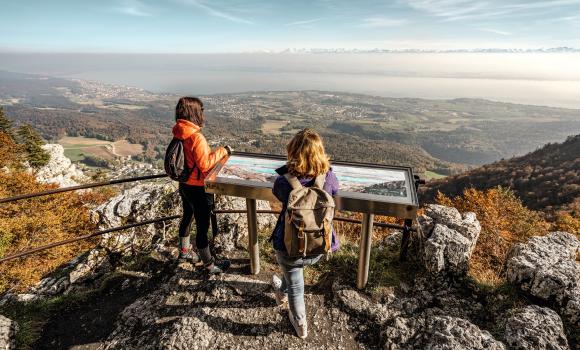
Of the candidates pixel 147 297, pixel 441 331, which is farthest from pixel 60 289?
pixel 441 331

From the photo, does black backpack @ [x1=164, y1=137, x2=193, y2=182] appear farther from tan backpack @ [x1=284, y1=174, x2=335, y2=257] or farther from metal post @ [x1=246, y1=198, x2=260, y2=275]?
tan backpack @ [x1=284, y1=174, x2=335, y2=257]

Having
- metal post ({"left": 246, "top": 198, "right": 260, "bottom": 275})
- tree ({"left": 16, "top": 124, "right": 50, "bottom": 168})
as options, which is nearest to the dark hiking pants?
metal post ({"left": 246, "top": 198, "right": 260, "bottom": 275})

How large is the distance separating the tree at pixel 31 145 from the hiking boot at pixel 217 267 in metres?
41.7

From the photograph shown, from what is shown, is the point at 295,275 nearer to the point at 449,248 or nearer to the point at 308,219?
the point at 308,219

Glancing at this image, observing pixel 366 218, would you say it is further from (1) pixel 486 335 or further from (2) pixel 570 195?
(2) pixel 570 195

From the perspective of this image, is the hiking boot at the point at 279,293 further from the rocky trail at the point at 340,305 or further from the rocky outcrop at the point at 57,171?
the rocky outcrop at the point at 57,171

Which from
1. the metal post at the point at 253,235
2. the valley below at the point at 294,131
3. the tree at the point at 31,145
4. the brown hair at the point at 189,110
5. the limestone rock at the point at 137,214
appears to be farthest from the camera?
the valley below at the point at 294,131

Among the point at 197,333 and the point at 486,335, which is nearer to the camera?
the point at 486,335

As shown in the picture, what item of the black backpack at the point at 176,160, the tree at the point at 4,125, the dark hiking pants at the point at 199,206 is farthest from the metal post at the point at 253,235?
the tree at the point at 4,125

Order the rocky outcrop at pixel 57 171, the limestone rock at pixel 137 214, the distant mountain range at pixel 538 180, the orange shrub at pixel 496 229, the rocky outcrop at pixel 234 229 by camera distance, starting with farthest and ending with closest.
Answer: the distant mountain range at pixel 538 180 → the rocky outcrop at pixel 57 171 → the limestone rock at pixel 137 214 → the rocky outcrop at pixel 234 229 → the orange shrub at pixel 496 229

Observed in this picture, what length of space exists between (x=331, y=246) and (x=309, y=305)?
1.21m

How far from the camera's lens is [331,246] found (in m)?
3.01

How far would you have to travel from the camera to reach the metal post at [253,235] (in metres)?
3.91

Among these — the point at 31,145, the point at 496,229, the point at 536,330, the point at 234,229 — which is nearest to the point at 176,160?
the point at 234,229
